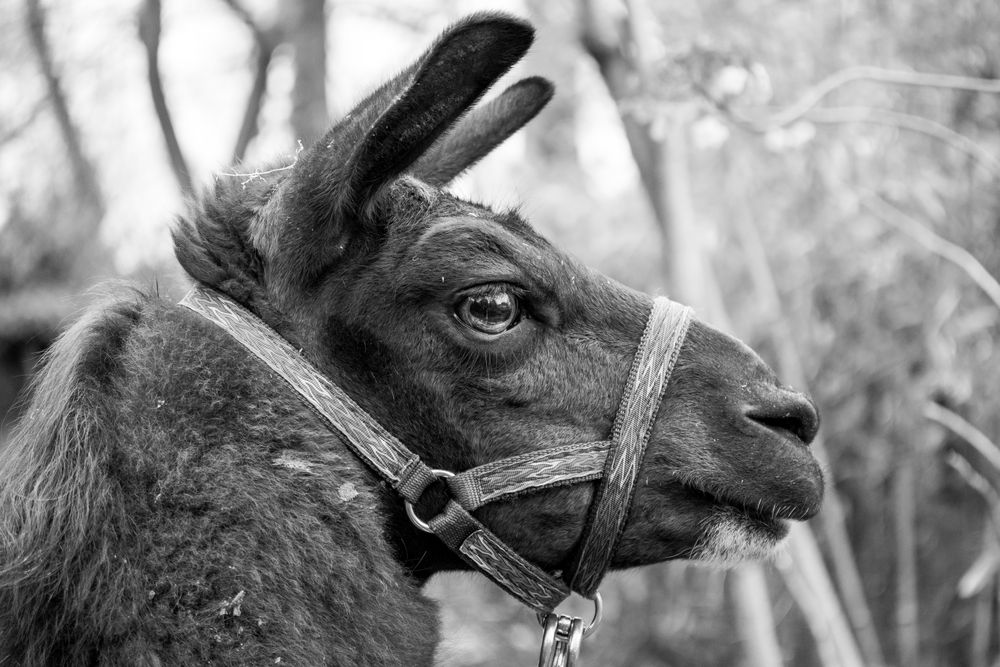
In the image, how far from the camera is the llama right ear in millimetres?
2041

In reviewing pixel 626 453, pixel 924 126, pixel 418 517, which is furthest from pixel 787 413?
pixel 924 126

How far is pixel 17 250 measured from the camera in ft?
27.1

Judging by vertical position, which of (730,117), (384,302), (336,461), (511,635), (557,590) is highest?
(730,117)

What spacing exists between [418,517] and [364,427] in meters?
0.25

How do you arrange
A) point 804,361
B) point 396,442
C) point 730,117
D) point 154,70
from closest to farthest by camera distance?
1. point 396,442
2. point 730,117
3. point 154,70
4. point 804,361

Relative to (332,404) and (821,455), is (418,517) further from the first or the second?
(821,455)

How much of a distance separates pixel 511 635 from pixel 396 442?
5.05m

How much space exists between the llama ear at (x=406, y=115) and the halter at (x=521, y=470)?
34 cm

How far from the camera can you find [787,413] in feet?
7.79

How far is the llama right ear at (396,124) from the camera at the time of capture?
2041 millimetres

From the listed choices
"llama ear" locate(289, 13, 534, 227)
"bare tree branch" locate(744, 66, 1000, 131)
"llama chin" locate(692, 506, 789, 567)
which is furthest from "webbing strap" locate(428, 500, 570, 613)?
"bare tree branch" locate(744, 66, 1000, 131)

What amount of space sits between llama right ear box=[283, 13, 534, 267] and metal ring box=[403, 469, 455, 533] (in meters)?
0.58

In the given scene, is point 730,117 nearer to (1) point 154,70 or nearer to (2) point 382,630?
(2) point 382,630

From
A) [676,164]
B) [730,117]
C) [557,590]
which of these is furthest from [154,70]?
[557,590]
